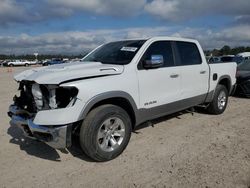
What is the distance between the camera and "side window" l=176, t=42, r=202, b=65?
595 centimetres

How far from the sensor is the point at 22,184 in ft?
12.4

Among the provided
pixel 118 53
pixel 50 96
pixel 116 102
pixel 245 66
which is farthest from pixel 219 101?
pixel 50 96

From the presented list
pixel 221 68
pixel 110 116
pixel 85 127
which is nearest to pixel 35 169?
pixel 85 127

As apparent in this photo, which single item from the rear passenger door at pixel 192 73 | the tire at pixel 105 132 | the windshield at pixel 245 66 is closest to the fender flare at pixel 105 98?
the tire at pixel 105 132

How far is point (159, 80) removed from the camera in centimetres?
517

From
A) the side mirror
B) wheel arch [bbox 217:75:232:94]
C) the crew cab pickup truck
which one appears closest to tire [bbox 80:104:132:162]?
the crew cab pickup truck

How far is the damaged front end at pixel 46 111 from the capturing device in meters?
3.88

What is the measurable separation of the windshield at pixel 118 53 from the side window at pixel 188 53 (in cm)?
106

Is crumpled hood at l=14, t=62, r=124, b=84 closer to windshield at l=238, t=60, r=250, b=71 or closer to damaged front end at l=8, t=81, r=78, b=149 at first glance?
damaged front end at l=8, t=81, r=78, b=149

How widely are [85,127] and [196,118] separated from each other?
367 centimetres

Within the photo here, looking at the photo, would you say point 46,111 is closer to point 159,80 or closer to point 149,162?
point 149,162

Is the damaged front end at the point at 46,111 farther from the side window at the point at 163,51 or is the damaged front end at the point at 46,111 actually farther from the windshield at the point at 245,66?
the windshield at the point at 245,66

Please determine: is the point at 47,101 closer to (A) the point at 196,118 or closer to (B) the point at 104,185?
(B) the point at 104,185

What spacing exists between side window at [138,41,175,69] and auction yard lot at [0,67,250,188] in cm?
144
